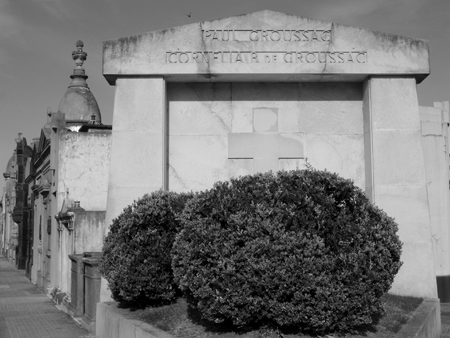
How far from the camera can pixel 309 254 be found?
5957 millimetres

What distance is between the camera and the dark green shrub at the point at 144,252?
25.9 ft

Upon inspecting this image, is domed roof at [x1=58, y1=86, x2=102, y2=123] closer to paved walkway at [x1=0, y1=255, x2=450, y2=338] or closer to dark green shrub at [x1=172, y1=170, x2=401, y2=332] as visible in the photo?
paved walkway at [x1=0, y1=255, x2=450, y2=338]

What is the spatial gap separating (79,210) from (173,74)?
7.75 meters

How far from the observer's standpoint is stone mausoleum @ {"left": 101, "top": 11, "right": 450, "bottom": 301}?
367 inches

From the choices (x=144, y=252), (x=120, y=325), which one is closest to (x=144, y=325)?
(x=120, y=325)

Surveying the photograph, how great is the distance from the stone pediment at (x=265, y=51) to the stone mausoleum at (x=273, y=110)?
2cm

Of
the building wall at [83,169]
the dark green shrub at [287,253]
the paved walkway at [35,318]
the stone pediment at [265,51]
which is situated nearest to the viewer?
the dark green shrub at [287,253]

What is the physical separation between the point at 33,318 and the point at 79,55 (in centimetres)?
2193

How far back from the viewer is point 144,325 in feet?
23.5

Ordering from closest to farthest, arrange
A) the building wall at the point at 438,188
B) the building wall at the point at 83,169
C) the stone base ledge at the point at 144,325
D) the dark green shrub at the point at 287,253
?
the dark green shrub at the point at 287,253 < the stone base ledge at the point at 144,325 < the building wall at the point at 438,188 < the building wall at the point at 83,169

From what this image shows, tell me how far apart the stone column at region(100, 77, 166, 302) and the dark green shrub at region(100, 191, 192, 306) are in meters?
0.95

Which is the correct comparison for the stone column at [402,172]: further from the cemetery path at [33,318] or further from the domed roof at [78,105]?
the domed roof at [78,105]

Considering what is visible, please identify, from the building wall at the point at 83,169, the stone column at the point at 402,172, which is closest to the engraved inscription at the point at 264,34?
the stone column at the point at 402,172

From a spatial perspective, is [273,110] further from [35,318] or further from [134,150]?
[35,318]
